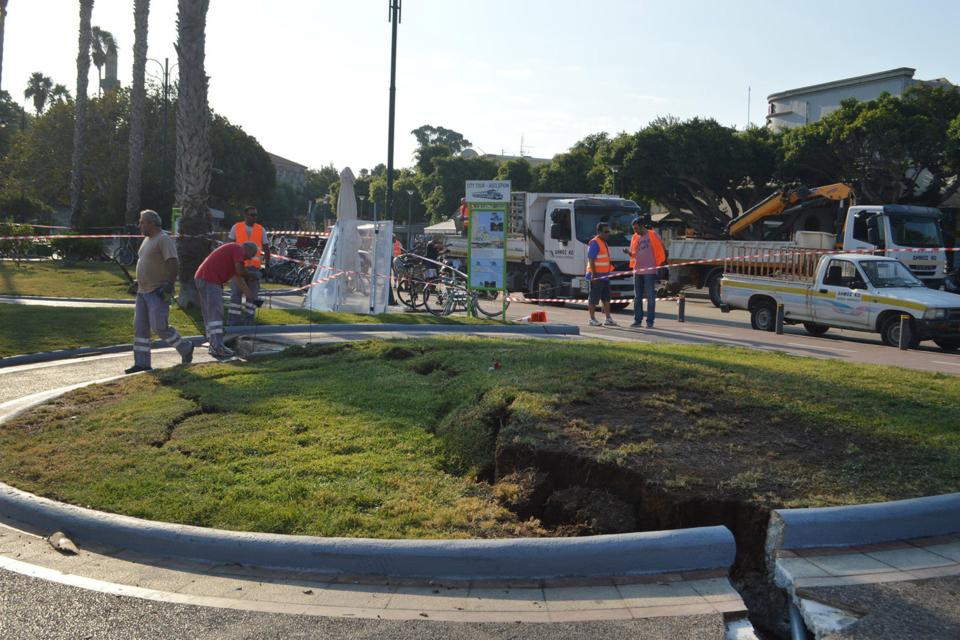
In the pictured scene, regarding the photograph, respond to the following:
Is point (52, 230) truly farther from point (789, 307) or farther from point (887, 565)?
point (887, 565)

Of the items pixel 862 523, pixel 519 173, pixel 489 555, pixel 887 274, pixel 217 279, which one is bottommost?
pixel 489 555

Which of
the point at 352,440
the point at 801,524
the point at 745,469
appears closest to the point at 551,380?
the point at 352,440

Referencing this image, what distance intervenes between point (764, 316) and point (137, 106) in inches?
1045

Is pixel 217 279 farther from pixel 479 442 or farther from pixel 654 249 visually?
pixel 654 249

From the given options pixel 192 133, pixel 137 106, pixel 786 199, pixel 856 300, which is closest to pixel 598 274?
pixel 856 300

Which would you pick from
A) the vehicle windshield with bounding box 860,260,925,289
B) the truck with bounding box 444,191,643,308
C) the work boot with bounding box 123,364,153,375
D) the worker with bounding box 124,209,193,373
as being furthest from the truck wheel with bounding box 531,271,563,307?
the work boot with bounding box 123,364,153,375

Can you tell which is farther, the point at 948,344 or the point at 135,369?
the point at 948,344

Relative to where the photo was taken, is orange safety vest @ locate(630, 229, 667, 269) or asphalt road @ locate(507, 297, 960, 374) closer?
asphalt road @ locate(507, 297, 960, 374)

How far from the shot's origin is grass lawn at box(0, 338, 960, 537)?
5121 millimetres

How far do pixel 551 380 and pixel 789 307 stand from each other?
39.0 feet

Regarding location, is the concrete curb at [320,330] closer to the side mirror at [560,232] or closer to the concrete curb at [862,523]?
the side mirror at [560,232]

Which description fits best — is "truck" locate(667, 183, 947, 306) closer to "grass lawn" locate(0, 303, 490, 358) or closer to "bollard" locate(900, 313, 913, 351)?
"bollard" locate(900, 313, 913, 351)

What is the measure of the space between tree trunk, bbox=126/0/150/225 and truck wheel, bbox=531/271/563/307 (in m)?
17.5

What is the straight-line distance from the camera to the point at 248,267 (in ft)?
41.8
